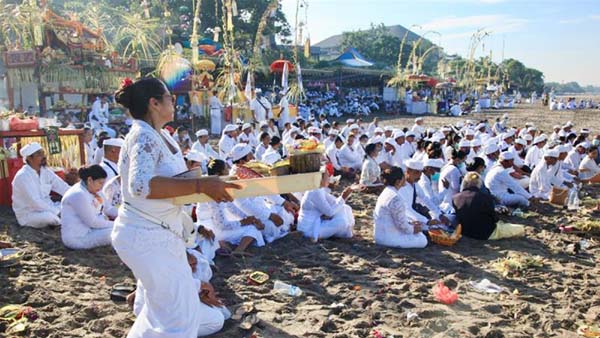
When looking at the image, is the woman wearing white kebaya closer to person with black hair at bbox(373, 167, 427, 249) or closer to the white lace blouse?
person with black hair at bbox(373, 167, 427, 249)

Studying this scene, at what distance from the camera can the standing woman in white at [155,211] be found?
2305mm

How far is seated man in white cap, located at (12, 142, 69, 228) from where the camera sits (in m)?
6.28

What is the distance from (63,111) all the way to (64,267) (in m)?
11.8

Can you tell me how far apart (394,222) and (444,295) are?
59.0 inches

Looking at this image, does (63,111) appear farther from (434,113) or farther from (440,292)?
(434,113)

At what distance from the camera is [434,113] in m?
33.7

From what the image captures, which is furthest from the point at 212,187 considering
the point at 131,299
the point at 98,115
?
the point at 98,115

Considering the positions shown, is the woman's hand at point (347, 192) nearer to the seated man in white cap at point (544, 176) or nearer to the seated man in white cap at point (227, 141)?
the seated man in white cap at point (544, 176)

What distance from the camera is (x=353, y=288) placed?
4.71 meters

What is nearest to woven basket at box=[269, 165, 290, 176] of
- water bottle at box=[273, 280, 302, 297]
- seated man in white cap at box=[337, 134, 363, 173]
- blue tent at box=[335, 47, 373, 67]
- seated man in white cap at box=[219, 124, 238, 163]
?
water bottle at box=[273, 280, 302, 297]

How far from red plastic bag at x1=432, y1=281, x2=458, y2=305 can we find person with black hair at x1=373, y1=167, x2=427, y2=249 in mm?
1273

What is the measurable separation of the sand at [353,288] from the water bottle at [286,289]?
0.06 m

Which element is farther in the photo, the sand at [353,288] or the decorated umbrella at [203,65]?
the decorated umbrella at [203,65]

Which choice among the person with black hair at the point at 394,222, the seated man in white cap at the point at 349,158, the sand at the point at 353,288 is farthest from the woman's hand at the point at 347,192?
the seated man in white cap at the point at 349,158
